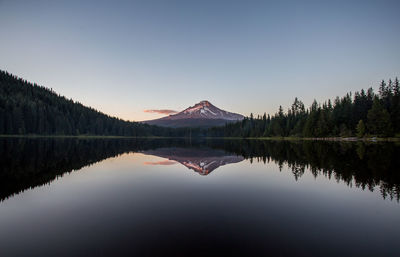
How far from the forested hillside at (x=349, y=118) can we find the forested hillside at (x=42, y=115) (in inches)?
4672

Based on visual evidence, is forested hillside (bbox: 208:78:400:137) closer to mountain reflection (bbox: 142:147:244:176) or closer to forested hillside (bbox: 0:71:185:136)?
mountain reflection (bbox: 142:147:244:176)

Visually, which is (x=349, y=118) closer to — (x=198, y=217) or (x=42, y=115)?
(x=198, y=217)

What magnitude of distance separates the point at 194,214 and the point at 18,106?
13971cm

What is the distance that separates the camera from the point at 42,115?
11794 cm

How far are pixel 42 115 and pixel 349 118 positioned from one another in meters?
144

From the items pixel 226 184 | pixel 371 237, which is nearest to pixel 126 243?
pixel 371 237

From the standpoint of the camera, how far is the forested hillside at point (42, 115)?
106000 mm

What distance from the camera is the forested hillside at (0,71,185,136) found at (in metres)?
106

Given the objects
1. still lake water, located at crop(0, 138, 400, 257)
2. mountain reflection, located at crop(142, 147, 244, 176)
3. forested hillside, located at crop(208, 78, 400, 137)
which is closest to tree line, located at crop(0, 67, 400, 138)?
forested hillside, located at crop(208, 78, 400, 137)

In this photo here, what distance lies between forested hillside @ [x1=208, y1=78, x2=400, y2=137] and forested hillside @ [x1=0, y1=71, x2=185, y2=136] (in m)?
119

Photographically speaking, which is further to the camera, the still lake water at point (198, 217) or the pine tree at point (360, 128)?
the pine tree at point (360, 128)

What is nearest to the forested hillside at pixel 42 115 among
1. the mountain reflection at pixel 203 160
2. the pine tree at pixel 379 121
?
the mountain reflection at pixel 203 160

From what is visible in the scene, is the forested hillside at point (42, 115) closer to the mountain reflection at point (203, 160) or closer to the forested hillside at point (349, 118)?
the mountain reflection at point (203, 160)

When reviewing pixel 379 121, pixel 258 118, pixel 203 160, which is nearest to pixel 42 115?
pixel 203 160
